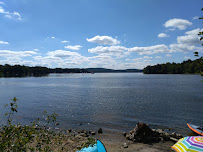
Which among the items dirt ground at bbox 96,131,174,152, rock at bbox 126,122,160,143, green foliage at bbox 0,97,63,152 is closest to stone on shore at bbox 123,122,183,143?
rock at bbox 126,122,160,143

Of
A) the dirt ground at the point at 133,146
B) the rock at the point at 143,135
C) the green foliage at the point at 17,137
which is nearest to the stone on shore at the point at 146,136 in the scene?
the rock at the point at 143,135

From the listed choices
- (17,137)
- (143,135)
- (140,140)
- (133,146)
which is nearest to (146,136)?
(143,135)

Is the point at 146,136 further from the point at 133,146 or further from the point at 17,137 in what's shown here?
the point at 17,137

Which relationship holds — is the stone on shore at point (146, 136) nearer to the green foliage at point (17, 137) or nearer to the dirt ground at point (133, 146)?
the dirt ground at point (133, 146)

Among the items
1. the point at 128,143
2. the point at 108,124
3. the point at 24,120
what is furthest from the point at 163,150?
the point at 24,120

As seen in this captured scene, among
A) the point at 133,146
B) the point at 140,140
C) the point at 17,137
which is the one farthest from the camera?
the point at 140,140

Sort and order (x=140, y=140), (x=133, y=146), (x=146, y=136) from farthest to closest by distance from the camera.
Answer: (x=146, y=136) < (x=140, y=140) < (x=133, y=146)

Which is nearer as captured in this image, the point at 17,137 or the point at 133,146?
the point at 17,137

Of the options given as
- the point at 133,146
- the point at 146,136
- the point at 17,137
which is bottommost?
the point at 133,146

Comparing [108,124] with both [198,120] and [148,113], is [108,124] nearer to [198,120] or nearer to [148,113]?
[148,113]

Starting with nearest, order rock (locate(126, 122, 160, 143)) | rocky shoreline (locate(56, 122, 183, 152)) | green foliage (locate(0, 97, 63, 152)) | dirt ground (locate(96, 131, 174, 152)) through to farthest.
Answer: green foliage (locate(0, 97, 63, 152))
dirt ground (locate(96, 131, 174, 152))
rocky shoreline (locate(56, 122, 183, 152))
rock (locate(126, 122, 160, 143))

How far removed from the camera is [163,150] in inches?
599

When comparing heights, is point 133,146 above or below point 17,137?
below

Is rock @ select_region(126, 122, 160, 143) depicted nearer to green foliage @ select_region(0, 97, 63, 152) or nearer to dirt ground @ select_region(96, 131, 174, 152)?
dirt ground @ select_region(96, 131, 174, 152)
